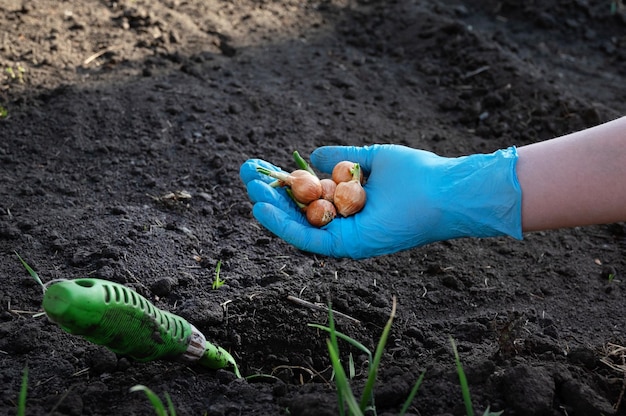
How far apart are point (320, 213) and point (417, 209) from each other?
313mm

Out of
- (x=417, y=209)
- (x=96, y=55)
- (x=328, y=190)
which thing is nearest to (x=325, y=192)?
(x=328, y=190)

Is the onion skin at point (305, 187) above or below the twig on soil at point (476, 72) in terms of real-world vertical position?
above

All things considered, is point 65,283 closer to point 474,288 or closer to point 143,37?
point 474,288

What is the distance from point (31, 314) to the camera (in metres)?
2.22

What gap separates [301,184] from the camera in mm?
2477

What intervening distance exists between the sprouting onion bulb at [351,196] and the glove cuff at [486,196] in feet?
0.99

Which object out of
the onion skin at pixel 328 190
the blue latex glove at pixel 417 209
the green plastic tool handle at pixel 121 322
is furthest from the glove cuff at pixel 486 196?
the green plastic tool handle at pixel 121 322

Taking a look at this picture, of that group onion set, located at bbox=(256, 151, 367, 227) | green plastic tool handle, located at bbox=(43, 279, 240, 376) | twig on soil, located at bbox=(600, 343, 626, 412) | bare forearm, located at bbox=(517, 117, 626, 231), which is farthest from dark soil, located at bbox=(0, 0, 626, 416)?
bare forearm, located at bbox=(517, 117, 626, 231)

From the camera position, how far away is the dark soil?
6.49 feet

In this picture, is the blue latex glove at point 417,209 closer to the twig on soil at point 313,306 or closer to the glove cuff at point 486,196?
the glove cuff at point 486,196

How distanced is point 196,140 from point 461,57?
5.69 ft

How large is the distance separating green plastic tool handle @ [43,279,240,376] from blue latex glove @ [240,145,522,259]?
55 cm

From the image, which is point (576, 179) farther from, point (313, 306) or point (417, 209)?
point (313, 306)

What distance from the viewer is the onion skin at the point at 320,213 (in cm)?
242
